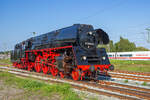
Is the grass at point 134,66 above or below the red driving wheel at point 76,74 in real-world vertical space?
below

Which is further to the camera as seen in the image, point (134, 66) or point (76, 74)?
point (134, 66)

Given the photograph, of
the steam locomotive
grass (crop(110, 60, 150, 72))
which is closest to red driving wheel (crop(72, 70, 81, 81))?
the steam locomotive

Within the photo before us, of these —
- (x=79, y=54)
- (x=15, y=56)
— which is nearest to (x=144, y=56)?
(x=15, y=56)

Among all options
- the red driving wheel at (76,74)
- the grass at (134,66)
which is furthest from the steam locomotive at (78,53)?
the grass at (134,66)

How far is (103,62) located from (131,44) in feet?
212

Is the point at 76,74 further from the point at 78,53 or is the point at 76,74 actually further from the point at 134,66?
the point at 134,66

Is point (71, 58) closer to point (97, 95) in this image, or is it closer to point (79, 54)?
point (79, 54)

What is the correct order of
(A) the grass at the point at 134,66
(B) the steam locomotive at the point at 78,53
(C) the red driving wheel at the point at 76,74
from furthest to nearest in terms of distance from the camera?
(A) the grass at the point at 134,66
(B) the steam locomotive at the point at 78,53
(C) the red driving wheel at the point at 76,74

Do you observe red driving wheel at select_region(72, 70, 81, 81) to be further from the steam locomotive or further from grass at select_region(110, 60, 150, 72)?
grass at select_region(110, 60, 150, 72)

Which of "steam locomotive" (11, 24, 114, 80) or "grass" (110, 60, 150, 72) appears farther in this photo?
"grass" (110, 60, 150, 72)

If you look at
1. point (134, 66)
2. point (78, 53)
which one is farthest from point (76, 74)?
point (134, 66)

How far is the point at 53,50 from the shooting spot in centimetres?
1116

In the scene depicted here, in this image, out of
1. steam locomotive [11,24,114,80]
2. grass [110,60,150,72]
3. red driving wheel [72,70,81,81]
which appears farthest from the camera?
grass [110,60,150,72]

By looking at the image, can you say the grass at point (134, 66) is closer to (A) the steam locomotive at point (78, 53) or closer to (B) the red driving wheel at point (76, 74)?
(A) the steam locomotive at point (78, 53)
